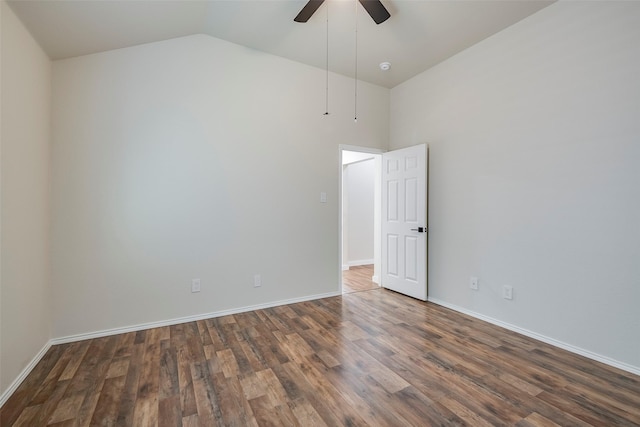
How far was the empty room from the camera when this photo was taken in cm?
182

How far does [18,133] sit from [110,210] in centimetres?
89

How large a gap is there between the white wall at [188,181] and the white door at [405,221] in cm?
81

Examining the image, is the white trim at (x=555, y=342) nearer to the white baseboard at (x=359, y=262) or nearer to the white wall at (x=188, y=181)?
the white wall at (x=188, y=181)

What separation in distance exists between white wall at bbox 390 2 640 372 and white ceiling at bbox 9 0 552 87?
35cm

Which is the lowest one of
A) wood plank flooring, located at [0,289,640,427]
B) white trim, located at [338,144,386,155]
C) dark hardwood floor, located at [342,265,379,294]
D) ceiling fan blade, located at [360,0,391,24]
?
wood plank flooring, located at [0,289,640,427]

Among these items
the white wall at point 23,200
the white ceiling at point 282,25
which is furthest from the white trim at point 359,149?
the white wall at point 23,200

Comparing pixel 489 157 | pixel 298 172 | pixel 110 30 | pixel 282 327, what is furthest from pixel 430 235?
pixel 110 30

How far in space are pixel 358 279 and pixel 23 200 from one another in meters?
4.05

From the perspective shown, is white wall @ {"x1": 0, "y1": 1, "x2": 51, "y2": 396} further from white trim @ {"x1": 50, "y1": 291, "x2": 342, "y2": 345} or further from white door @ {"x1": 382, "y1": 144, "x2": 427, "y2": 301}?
white door @ {"x1": 382, "y1": 144, "x2": 427, "y2": 301}

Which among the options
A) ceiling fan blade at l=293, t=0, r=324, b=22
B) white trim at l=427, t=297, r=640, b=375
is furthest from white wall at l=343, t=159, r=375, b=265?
ceiling fan blade at l=293, t=0, r=324, b=22

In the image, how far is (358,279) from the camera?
467 cm

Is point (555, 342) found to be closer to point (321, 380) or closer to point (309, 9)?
point (321, 380)

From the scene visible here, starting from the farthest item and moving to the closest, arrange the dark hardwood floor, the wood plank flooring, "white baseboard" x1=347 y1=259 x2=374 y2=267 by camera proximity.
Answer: "white baseboard" x1=347 y1=259 x2=374 y2=267 < the dark hardwood floor < the wood plank flooring

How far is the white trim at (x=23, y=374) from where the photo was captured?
171cm
